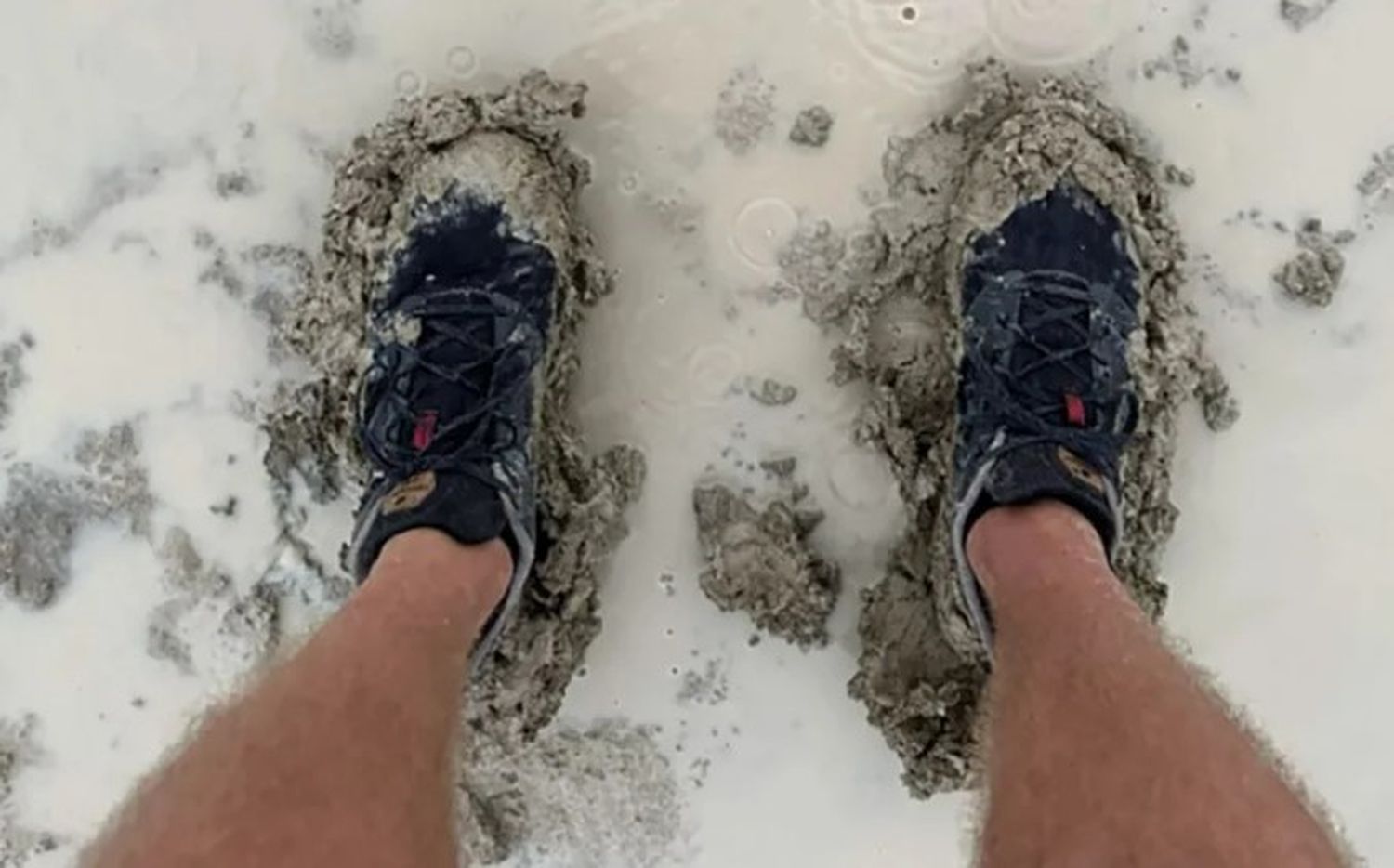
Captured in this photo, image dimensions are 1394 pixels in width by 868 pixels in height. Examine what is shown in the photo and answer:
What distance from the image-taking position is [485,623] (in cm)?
152

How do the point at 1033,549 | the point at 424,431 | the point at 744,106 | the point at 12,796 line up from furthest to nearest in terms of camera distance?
the point at 12,796
the point at 744,106
the point at 424,431
the point at 1033,549

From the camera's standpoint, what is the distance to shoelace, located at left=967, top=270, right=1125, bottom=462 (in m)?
1.59

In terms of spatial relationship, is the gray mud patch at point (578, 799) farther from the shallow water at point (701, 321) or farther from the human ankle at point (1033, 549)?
the human ankle at point (1033, 549)

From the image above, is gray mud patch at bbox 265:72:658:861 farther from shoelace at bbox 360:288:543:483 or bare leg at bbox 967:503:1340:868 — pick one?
bare leg at bbox 967:503:1340:868

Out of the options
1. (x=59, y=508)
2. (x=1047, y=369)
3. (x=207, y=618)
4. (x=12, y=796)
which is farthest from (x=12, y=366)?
(x=1047, y=369)

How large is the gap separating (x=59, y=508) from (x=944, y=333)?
1.02m

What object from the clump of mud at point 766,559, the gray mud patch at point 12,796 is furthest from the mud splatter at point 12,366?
the clump of mud at point 766,559

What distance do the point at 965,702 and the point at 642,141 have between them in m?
0.71

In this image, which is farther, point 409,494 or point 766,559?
point 766,559

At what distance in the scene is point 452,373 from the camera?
1.65m

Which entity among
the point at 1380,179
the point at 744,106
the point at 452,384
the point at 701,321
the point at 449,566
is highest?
the point at 1380,179

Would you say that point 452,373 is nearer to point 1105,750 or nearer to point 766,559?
point 766,559

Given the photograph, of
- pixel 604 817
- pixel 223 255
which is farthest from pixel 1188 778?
pixel 223 255

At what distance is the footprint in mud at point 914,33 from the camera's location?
5.57 ft
